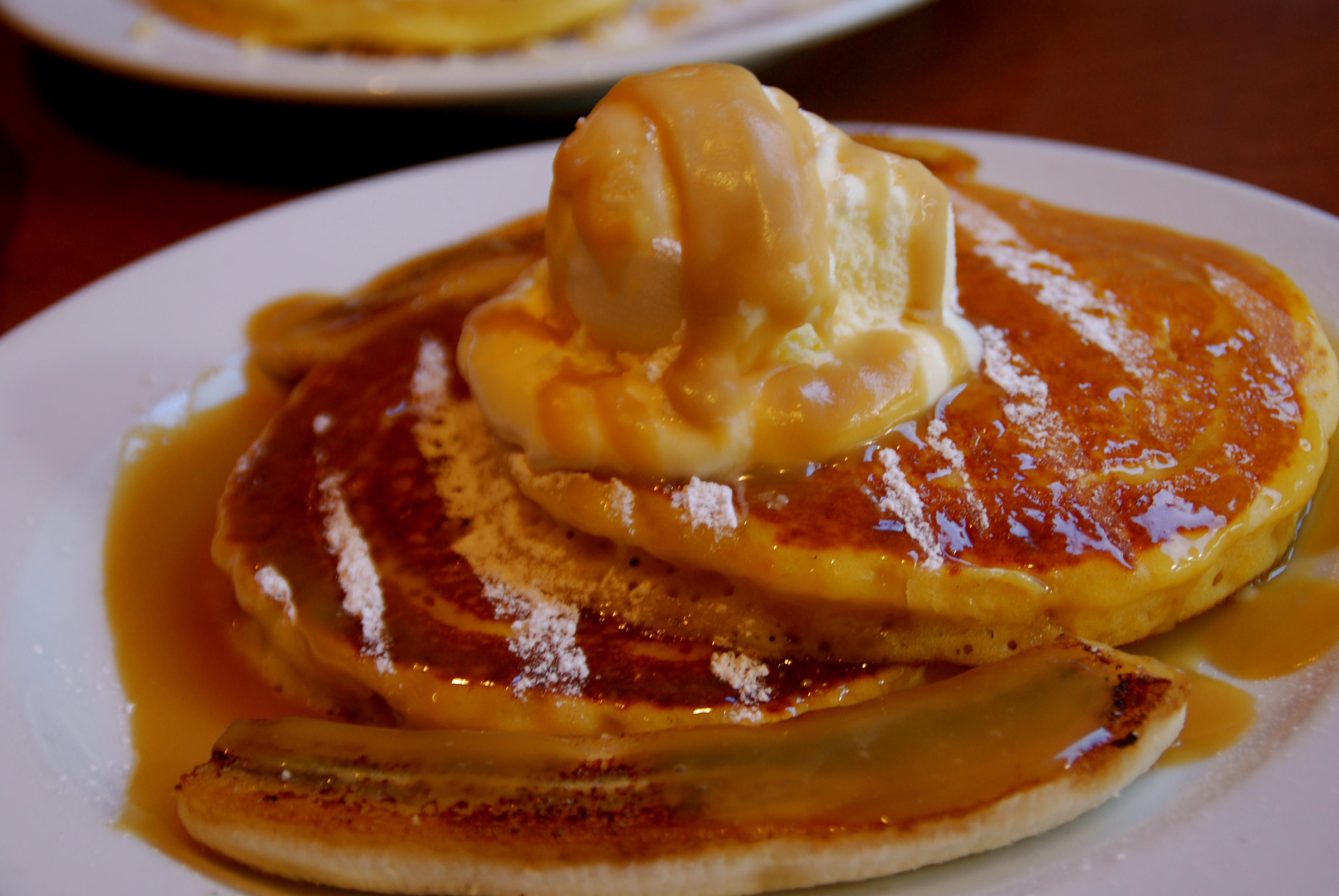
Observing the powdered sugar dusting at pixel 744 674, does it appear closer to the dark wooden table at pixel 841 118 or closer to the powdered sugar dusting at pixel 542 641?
the powdered sugar dusting at pixel 542 641

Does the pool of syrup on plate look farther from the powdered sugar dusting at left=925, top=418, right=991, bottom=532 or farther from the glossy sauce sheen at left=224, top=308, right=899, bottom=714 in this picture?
the powdered sugar dusting at left=925, top=418, right=991, bottom=532

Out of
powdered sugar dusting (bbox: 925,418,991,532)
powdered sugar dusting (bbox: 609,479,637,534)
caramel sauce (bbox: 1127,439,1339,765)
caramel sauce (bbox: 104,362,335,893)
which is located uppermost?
powdered sugar dusting (bbox: 925,418,991,532)

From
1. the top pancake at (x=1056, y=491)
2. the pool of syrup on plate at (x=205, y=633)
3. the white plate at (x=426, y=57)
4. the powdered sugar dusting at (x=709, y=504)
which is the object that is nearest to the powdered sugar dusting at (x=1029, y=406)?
the top pancake at (x=1056, y=491)

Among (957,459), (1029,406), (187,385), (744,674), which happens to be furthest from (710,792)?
(187,385)

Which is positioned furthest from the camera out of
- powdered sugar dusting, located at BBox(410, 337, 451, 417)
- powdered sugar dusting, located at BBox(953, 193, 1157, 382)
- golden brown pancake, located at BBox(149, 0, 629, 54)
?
golden brown pancake, located at BBox(149, 0, 629, 54)

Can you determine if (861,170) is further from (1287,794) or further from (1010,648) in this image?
(1287,794)

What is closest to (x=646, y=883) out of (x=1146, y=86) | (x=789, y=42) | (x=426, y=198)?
(x=426, y=198)

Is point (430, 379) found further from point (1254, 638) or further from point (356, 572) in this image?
point (1254, 638)

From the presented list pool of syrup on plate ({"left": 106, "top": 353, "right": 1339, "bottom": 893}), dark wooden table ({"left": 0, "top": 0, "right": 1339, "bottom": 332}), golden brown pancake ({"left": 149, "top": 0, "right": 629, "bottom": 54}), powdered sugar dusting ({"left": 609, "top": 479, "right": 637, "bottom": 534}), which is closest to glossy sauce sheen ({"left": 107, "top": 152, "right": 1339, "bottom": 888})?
pool of syrup on plate ({"left": 106, "top": 353, "right": 1339, "bottom": 893})
